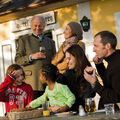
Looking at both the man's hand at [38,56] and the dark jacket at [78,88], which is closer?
the dark jacket at [78,88]

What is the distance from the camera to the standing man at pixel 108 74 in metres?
2.83

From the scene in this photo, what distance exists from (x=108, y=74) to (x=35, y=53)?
6.05ft

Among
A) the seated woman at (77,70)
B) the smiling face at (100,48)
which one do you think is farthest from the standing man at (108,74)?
the seated woman at (77,70)

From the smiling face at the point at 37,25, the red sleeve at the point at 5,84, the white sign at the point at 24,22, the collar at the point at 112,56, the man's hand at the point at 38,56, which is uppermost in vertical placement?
the white sign at the point at 24,22

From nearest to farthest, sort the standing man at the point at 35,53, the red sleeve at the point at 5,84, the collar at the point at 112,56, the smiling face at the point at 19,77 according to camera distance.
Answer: the collar at the point at 112,56 → the red sleeve at the point at 5,84 → the smiling face at the point at 19,77 → the standing man at the point at 35,53

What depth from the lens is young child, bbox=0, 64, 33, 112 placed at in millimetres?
4307

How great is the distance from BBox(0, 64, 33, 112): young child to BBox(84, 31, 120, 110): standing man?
1.45m

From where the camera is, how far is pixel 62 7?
26.6 ft

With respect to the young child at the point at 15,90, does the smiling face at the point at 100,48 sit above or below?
above

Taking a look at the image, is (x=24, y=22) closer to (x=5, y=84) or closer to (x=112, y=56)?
(x=5, y=84)

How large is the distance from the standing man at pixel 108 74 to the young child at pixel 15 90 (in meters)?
1.45

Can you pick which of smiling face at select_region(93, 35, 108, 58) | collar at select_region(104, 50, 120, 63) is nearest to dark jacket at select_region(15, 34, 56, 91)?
smiling face at select_region(93, 35, 108, 58)

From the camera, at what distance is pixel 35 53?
15.1ft

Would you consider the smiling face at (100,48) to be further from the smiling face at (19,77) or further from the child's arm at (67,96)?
the smiling face at (19,77)
